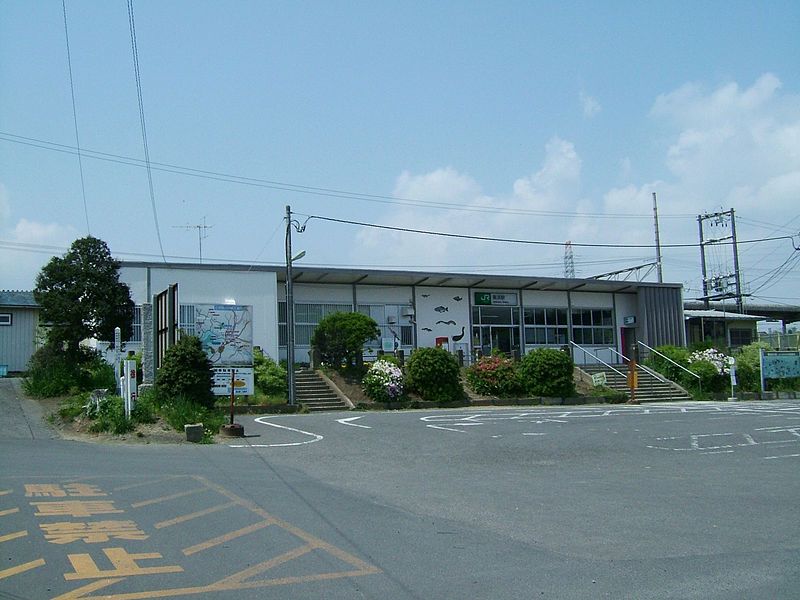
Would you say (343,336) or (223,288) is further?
(223,288)

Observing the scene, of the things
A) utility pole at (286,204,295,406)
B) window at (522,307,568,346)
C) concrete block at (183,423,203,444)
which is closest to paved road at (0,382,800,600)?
concrete block at (183,423,203,444)

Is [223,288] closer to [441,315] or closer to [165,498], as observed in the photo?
[441,315]

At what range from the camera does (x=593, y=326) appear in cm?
4644

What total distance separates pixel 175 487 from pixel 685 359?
33.4 m

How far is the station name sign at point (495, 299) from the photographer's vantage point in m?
43.2

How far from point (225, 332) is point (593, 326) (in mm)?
27667

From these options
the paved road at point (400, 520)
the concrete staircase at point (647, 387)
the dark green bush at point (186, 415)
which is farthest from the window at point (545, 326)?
the paved road at point (400, 520)

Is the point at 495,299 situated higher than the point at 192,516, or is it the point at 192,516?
the point at 495,299

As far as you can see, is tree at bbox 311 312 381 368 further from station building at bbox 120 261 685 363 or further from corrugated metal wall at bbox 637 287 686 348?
corrugated metal wall at bbox 637 287 686 348

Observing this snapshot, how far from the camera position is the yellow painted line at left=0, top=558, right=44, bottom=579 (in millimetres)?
6523

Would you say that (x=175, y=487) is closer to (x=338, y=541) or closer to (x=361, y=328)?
(x=338, y=541)

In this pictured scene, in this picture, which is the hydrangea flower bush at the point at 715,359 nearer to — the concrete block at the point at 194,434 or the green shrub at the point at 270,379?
the green shrub at the point at 270,379

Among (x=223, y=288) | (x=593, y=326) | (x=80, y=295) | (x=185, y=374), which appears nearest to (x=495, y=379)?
(x=223, y=288)

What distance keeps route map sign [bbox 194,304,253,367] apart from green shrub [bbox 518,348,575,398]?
13.1 meters
